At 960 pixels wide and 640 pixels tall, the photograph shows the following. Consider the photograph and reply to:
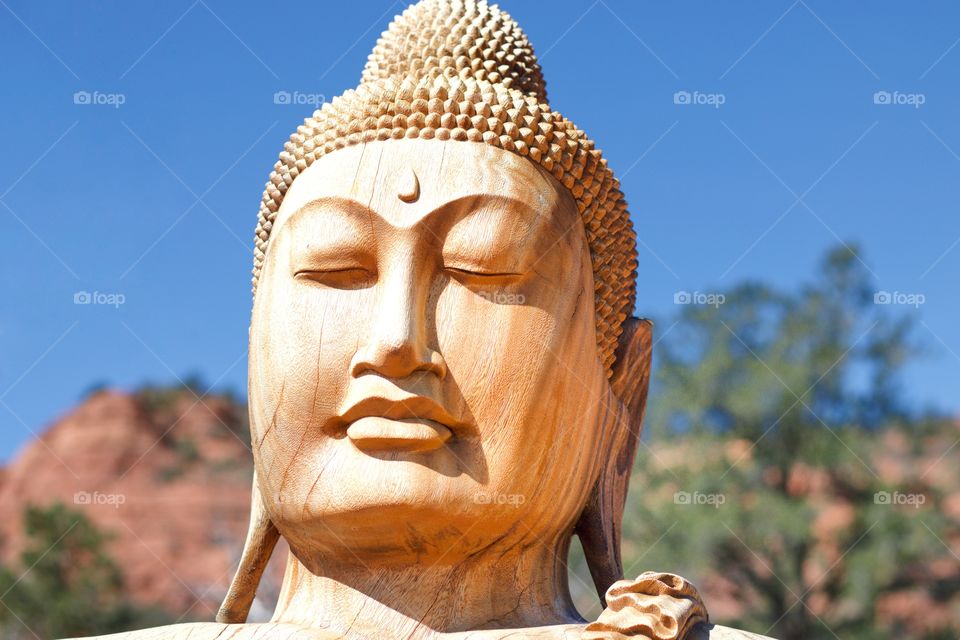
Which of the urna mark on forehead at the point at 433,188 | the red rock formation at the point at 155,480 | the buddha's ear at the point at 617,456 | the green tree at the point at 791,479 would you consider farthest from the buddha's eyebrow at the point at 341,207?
the red rock formation at the point at 155,480

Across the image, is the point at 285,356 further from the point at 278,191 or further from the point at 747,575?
the point at 747,575

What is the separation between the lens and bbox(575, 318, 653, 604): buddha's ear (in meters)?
4.64

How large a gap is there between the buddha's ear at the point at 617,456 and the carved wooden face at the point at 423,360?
22 centimetres

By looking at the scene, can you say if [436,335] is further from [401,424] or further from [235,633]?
[235,633]

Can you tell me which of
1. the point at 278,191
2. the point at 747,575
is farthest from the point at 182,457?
the point at 278,191

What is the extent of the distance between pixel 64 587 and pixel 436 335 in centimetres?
1574

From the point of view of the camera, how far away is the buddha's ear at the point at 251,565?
15.3 feet

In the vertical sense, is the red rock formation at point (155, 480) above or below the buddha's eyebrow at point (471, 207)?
above

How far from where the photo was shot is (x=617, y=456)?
4.75 metres

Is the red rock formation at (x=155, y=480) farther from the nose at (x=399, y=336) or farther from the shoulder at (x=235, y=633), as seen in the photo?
the nose at (x=399, y=336)

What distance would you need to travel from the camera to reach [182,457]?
92.7 feet

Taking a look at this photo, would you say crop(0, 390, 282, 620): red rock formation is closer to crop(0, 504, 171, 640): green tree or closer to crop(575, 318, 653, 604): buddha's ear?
crop(0, 504, 171, 640): green tree

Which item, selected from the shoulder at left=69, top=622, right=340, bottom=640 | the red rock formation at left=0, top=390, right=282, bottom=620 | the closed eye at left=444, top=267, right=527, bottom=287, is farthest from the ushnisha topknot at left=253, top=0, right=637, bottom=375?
the red rock formation at left=0, top=390, right=282, bottom=620

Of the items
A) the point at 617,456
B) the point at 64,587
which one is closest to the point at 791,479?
the point at 64,587
